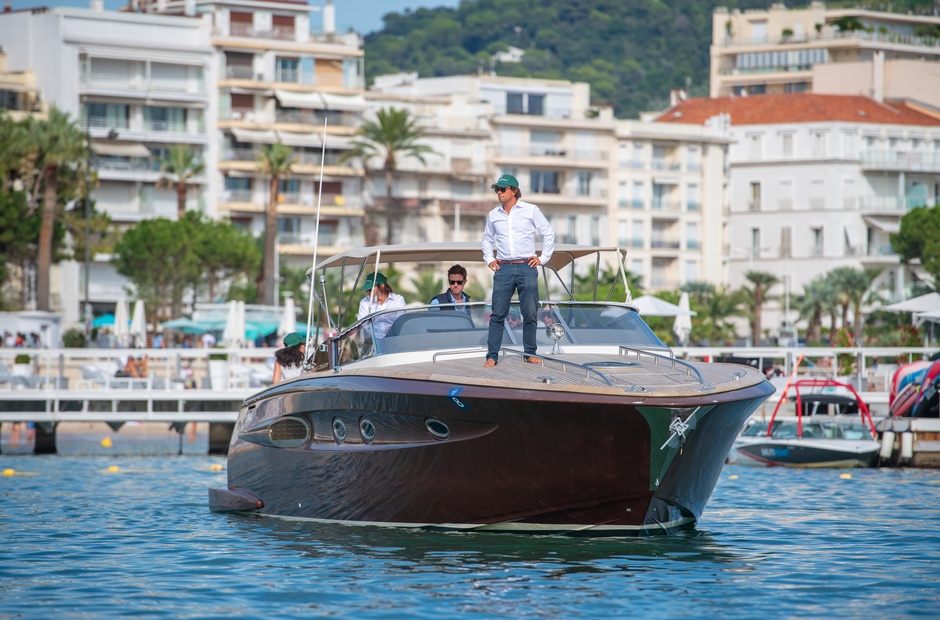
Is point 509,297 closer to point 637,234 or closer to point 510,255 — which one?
point 510,255

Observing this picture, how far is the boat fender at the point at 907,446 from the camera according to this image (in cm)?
2908

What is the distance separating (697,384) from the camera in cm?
1452

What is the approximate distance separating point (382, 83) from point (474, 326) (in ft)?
314

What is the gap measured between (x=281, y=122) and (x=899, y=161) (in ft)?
138

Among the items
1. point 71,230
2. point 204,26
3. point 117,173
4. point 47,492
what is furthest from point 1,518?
point 204,26

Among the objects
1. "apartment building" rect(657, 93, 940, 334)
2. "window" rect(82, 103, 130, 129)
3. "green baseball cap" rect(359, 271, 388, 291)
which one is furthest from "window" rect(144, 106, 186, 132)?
"green baseball cap" rect(359, 271, 388, 291)

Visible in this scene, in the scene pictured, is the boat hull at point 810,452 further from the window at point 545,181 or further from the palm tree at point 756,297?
the window at point 545,181

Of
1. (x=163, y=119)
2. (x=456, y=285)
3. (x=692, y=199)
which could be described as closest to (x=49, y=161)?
(x=163, y=119)

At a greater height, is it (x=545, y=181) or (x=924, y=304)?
(x=545, y=181)

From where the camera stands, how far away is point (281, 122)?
306ft

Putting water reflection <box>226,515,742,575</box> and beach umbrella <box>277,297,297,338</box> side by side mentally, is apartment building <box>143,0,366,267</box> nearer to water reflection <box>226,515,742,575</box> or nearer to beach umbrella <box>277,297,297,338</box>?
beach umbrella <box>277,297,297,338</box>

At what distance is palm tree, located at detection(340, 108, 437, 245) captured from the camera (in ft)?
294

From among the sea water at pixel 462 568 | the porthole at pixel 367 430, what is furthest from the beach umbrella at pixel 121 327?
the porthole at pixel 367 430

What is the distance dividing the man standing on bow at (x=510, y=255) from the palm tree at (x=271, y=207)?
199ft
